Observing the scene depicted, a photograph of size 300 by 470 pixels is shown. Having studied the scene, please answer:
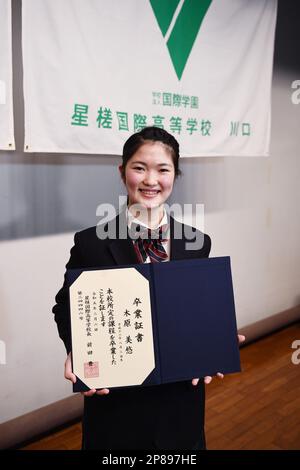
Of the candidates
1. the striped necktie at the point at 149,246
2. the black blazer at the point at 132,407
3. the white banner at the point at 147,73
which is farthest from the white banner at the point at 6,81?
the striped necktie at the point at 149,246

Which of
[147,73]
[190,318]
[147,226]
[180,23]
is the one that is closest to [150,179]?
[147,226]

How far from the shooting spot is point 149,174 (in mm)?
1104

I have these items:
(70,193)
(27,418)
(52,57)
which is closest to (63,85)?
(52,57)

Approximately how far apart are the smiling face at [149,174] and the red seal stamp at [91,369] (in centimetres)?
44

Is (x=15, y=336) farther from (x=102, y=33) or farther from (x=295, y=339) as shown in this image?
(x=295, y=339)

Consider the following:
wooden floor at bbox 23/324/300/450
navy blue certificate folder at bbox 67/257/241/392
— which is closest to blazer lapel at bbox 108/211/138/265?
navy blue certificate folder at bbox 67/257/241/392

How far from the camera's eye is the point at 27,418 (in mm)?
1837

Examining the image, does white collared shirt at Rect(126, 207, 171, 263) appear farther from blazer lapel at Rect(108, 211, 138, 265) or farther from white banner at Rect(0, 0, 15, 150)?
white banner at Rect(0, 0, 15, 150)

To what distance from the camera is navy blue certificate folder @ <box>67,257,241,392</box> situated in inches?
40.5

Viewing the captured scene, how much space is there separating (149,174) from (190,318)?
408 mm

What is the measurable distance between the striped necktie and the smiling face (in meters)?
0.07

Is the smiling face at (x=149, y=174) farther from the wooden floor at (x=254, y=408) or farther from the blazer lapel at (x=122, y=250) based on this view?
the wooden floor at (x=254, y=408)

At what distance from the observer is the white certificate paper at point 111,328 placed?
999mm

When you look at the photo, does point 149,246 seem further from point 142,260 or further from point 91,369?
point 91,369
